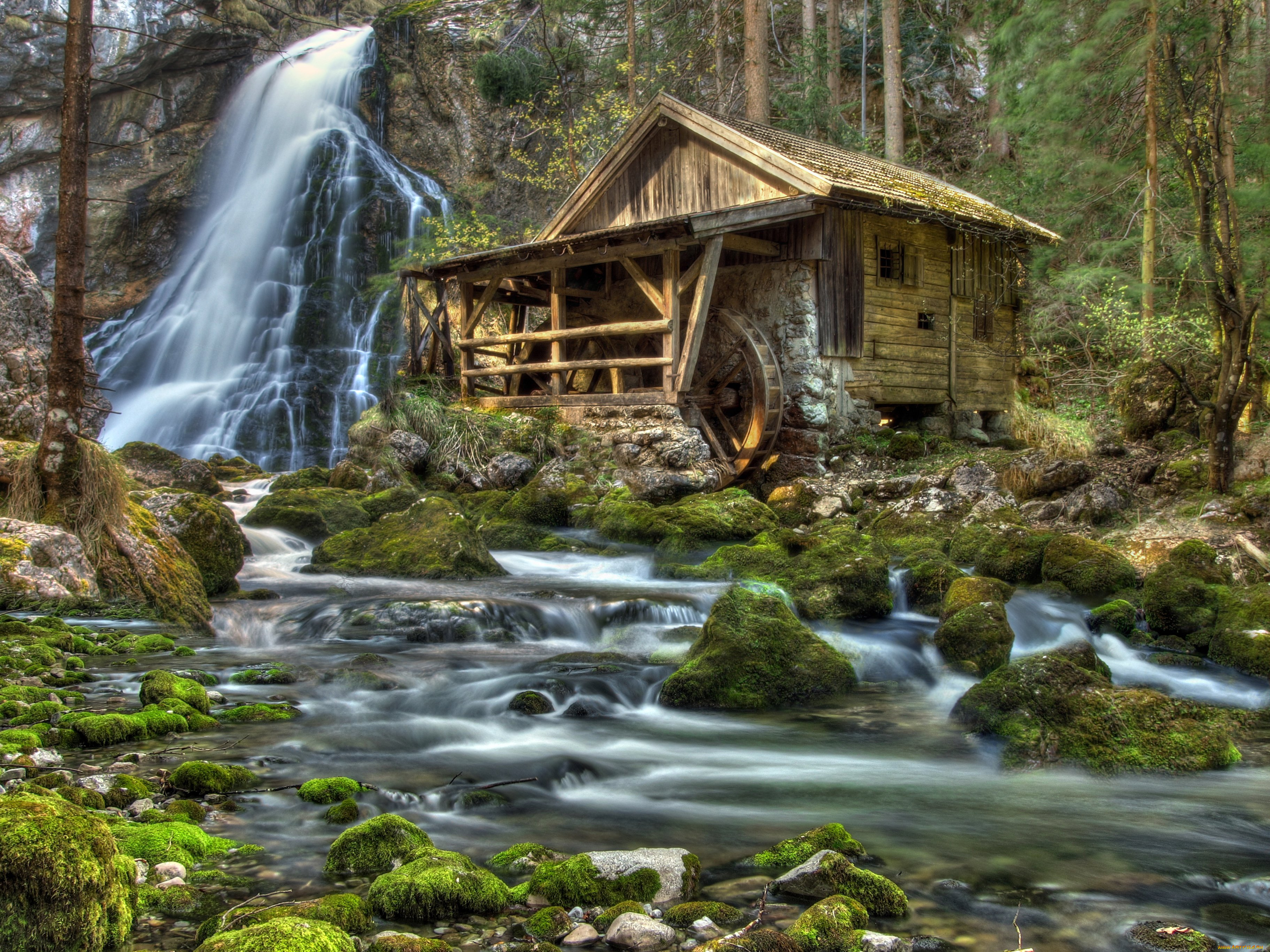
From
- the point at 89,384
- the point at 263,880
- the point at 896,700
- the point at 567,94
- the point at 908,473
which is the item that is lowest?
the point at 896,700

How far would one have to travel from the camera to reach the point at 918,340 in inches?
628

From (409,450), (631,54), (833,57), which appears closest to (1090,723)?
(409,450)

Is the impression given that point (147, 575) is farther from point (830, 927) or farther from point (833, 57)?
point (833, 57)

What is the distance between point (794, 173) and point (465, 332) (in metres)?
6.76

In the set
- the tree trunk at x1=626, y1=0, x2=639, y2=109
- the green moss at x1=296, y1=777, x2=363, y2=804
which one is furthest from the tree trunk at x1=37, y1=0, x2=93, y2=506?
the tree trunk at x1=626, y1=0, x2=639, y2=109

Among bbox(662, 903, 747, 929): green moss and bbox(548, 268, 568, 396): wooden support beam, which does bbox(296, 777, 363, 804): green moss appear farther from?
bbox(548, 268, 568, 396): wooden support beam

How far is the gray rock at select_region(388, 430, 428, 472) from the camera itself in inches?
580

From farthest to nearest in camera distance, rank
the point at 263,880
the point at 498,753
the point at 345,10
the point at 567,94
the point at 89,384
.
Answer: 1. the point at 345,10
2. the point at 567,94
3. the point at 89,384
4. the point at 498,753
5. the point at 263,880

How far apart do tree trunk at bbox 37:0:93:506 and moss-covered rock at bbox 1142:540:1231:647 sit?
8883 millimetres

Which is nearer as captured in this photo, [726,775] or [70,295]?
[726,775]

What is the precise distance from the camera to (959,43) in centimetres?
2812

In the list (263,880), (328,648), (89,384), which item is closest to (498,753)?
(263,880)

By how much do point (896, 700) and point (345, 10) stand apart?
39.0m

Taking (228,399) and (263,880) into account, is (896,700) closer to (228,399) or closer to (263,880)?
(263,880)
